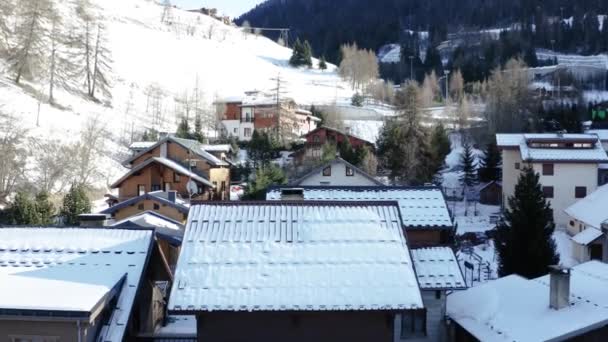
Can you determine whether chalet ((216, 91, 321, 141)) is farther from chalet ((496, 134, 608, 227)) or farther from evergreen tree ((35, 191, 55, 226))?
evergreen tree ((35, 191, 55, 226))

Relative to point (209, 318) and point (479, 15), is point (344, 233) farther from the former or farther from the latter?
point (479, 15)

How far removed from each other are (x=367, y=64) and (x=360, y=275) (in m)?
83.9

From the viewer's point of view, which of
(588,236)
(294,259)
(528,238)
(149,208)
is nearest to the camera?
(294,259)

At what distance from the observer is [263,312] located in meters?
11.2

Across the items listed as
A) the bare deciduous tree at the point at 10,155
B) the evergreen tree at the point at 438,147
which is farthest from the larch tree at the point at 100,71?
the evergreen tree at the point at 438,147

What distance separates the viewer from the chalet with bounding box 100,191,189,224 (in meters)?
28.9

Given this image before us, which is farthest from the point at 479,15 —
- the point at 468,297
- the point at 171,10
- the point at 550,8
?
the point at 468,297

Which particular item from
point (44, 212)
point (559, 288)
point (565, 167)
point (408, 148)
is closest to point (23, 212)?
point (44, 212)

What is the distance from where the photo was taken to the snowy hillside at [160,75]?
169 ft

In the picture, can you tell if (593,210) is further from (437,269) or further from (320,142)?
(320,142)

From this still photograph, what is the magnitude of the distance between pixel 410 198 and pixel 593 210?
1649 centimetres

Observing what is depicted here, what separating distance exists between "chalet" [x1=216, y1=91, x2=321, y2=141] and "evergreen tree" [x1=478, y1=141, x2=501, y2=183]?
1675 centimetres

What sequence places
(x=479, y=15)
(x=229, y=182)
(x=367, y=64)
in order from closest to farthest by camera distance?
1. (x=229, y=182)
2. (x=367, y=64)
3. (x=479, y=15)

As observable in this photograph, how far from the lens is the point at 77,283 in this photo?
11703 millimetres
